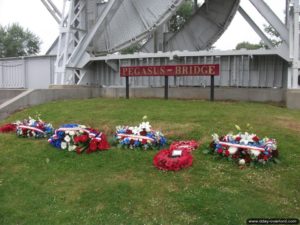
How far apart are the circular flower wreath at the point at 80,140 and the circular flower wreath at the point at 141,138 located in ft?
1.45

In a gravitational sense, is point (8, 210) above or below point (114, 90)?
below

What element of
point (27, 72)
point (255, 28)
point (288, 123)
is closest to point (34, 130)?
point (288, 123)

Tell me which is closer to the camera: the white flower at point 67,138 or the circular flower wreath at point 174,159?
the circular flower wreath at point 174,159

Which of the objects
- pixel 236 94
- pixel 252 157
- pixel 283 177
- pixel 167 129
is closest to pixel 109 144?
pixel 167 129

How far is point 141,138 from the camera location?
9055mm

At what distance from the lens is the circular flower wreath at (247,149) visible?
7.66 meters

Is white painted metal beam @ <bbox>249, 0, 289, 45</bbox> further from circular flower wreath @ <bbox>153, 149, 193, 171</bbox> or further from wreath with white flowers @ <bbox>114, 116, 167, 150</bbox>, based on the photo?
circular flower wreath @ <bbox>153, 149, 193, 171</bbox>

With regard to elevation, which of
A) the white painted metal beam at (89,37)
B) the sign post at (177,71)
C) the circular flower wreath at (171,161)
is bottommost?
the circular flower wreath at (171,161)

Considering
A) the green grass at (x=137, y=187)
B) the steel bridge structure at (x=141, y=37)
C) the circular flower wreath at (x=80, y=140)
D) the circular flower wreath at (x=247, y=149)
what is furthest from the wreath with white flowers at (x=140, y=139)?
the steel bridge structure at (x=141, y=37)

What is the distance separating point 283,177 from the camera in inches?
282

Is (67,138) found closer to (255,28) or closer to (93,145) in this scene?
(93,145)

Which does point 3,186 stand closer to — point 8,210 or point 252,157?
point 8,210

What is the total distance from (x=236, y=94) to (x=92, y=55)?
30.1ft

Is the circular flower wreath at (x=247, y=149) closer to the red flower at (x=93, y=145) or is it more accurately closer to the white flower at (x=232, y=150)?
the white flower at (x=232, y=150)
